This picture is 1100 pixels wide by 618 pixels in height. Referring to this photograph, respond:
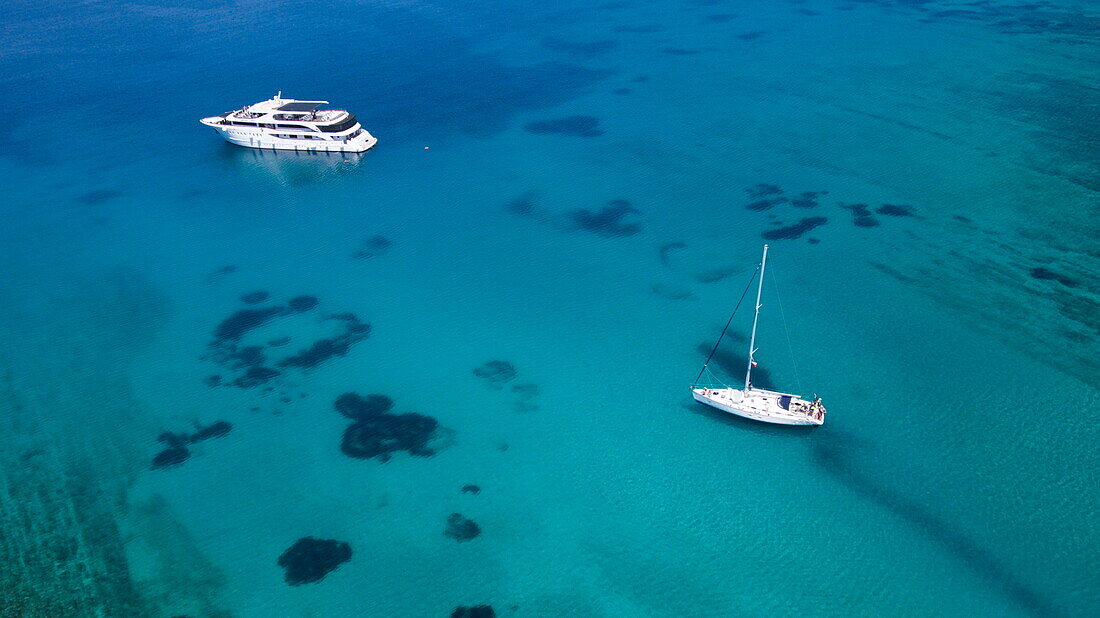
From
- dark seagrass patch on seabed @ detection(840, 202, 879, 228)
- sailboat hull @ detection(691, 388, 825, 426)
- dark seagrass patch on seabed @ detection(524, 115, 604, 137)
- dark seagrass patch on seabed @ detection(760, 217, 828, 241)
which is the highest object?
dark seagrass patch on seabed @ detection(524, 115, 604, 137)

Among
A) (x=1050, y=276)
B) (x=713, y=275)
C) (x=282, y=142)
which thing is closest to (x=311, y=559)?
(x=713, y=275)

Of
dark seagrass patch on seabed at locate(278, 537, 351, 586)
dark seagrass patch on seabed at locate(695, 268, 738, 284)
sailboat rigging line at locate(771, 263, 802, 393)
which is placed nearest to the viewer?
dark seagrass patch on seabed at locate(278, 537, 351, 586)

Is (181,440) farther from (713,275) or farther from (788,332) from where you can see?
(788,332)

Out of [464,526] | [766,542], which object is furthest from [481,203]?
[766,542]

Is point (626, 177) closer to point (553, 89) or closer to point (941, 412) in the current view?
point (553, 89)

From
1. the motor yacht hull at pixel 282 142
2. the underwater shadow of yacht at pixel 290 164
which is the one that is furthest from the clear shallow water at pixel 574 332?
the motor yacht hull at pixel 282 142

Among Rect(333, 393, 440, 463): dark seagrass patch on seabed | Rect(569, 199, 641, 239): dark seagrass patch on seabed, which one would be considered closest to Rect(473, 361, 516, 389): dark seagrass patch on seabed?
Rect(333, 393, 440, 463): dark seagrass patch on seabed

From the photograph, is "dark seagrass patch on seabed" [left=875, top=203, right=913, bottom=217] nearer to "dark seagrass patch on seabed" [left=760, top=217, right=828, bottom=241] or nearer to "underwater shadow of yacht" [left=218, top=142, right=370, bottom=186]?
"dark seagrass patch on seabed" [left=760, top=217, right=828, bottom=241]
